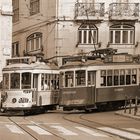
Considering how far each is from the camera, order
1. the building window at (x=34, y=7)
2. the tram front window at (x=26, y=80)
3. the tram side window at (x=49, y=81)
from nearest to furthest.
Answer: the tram front window at (x=26, y=80)
the tram side window at (x=49, y=81)
the building window at (x=34, y=7)

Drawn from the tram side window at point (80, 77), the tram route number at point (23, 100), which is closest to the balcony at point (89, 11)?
the tram side window at point (80, 77)

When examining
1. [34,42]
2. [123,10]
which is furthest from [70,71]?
[34,42]

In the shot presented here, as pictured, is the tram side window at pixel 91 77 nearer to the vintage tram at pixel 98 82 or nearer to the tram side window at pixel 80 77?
the vintage tram at pixel 98 82

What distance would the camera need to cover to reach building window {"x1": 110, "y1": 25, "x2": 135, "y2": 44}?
4991cm

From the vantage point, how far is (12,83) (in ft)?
109

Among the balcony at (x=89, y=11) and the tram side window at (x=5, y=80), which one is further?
the balcony at (x=89, y=11)

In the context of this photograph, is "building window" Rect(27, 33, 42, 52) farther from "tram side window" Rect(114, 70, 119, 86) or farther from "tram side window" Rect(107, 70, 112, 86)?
"tram side window" Rect(107, 70, 112, 86)

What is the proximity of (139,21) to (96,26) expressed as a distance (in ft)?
11.9

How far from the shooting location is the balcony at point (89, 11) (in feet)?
162

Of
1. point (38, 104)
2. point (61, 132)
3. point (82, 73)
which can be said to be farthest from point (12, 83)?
point (61, 132)

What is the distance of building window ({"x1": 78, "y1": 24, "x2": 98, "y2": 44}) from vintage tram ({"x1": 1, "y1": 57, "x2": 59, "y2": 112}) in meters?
15.2

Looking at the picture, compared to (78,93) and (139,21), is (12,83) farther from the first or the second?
(139,21)

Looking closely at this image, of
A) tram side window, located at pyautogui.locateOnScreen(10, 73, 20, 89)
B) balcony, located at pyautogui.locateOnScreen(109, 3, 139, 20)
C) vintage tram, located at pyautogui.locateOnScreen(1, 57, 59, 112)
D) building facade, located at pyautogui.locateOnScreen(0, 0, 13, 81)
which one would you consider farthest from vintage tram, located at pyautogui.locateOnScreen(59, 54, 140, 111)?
balcony, located at pyautogui.locateOnScreen(109, 3, 139, 20)

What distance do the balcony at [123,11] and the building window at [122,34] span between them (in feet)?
2.94
